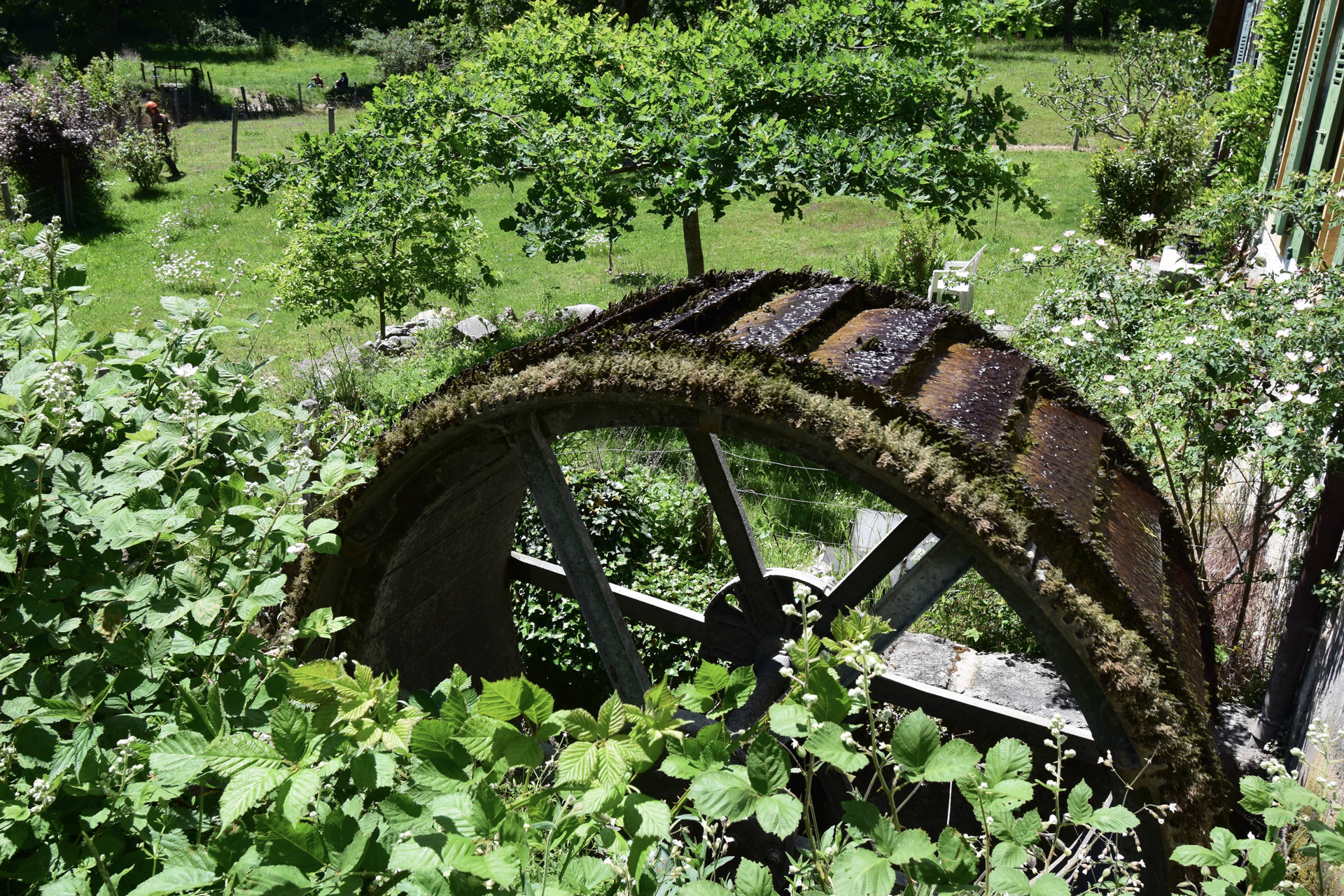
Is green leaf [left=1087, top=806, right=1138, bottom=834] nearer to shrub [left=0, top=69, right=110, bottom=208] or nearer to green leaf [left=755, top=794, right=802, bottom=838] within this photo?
green leaf [left=755, top=794, right=802, bottom=838]

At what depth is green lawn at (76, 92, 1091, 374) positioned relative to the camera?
40.2ft

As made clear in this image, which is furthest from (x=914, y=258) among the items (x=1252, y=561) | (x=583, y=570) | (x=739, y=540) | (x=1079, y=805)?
(x=1079, y=805)

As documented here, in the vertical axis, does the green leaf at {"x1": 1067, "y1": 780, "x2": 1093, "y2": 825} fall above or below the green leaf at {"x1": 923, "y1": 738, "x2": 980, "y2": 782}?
below

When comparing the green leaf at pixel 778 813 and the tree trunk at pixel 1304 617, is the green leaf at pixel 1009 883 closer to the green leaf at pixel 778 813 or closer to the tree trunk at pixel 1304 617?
the green leaf at pixel 778 813

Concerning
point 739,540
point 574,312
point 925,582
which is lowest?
point 574,312

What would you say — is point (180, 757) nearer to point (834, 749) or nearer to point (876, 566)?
point (834, 749)

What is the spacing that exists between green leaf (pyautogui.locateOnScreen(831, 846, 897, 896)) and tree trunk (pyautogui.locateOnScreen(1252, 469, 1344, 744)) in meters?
3.08

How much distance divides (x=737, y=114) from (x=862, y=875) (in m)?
7.18

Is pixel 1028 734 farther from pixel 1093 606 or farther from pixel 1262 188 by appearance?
pixel 1262 188

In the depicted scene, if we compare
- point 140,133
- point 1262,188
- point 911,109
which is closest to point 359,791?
point 1262,188

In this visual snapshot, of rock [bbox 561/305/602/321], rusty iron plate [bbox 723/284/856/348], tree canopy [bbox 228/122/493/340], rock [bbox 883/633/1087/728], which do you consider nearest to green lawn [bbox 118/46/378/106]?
rock [bbox 561/305/602/321]

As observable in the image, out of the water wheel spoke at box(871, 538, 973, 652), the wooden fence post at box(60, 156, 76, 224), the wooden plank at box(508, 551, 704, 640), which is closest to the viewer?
the water wheel spoke at box(871, 538, 973, 652)

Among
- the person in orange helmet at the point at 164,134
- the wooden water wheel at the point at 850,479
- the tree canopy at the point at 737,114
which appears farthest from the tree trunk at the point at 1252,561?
the person in orange helmet at the point at 164,134

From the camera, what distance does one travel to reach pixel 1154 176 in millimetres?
11414
